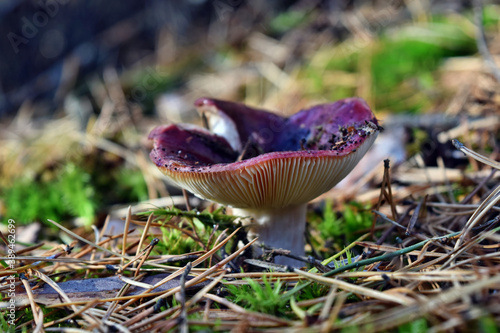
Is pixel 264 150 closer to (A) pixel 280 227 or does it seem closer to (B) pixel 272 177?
(A) pixel 280 227

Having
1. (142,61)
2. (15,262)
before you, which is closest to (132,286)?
(15,262)

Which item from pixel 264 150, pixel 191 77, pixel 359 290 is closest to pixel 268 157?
pixel 359 290

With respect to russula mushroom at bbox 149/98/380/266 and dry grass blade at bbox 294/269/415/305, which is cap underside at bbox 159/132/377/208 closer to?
russula mushroom at bbox 149/98/380/266

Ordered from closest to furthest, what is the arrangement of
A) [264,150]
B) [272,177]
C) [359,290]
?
[359,290] < [272,177] < [264,150]

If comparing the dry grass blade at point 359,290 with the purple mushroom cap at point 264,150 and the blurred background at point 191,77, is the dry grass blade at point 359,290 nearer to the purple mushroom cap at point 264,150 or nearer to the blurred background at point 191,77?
the purple mushroom cap at point 264,150

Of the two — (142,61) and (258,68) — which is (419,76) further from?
(142,61)

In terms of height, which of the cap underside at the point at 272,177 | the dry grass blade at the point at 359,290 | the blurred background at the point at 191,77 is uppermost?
the blurred background at the point at 191,77

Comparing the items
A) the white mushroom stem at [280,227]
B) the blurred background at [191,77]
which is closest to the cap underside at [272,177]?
the white mushroom stem at [280,227]
